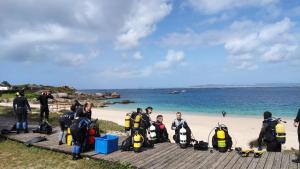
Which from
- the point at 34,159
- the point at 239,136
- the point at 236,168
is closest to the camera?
the point at 236,168

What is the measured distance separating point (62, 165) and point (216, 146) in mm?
5750

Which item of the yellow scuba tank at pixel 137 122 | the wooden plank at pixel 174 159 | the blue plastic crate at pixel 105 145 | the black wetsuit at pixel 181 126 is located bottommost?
the wooden plank at pixel 174 159

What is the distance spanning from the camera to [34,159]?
11.0 metres

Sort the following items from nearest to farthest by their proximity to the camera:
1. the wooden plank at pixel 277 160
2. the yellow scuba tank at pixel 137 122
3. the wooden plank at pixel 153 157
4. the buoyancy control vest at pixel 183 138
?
the wooden plank at pixel 277 160 < the wooden plank at pixel 153 157 < the buoyancy control vest at pixel 183 138 < the yellow scuba tank at pixel 137 122

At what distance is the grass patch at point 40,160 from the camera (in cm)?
1003

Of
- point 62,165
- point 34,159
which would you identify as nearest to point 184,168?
point 62,165

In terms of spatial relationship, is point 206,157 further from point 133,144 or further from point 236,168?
point 133,144

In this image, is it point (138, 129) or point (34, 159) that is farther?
point (138, 129)

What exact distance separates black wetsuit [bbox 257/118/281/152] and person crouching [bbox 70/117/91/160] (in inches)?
252

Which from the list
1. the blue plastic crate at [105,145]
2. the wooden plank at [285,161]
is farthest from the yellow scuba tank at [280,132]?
the blue plastic crate at [105,145]

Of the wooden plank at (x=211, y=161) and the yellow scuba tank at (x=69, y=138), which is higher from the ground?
the yellow scuba tank at (x=69, y=138)

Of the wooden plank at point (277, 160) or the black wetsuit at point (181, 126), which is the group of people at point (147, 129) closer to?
the black wetsuit at point (181, 126)

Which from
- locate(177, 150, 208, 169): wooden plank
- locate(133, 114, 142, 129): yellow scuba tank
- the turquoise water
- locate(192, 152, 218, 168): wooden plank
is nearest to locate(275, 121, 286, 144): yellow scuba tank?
locate(192, 152, 218, 168): wooden plank

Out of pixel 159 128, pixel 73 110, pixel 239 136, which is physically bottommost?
pixel 239 136
